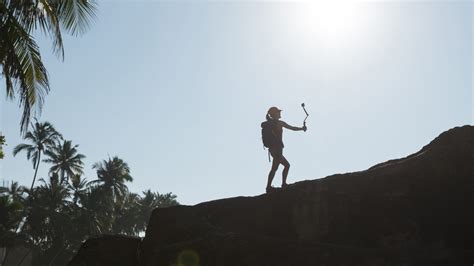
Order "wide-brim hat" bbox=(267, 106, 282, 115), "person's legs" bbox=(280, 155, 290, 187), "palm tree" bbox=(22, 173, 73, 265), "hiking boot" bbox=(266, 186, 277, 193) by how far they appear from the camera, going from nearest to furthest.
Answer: "hiking boot" bbox=(266, 186, 277, 193) → "person's legs" bbox=(280, 155, 290, 187) → "wide-brim hat" bbox=(267, 106, 282, 115) → "palm tree" bbox=(22, 173, 73, 265)

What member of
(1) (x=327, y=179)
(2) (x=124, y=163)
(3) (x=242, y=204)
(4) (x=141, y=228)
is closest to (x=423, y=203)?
(1) (x=327, y=179)

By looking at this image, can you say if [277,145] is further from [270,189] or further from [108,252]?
[108,252]

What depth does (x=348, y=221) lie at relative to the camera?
25.7 feet

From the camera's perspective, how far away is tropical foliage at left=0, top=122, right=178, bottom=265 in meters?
33.9

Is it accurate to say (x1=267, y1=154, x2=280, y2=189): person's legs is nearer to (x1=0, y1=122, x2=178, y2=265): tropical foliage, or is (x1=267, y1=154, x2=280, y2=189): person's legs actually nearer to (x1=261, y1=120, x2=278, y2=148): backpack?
(x1=261, y1=120, x2=278, y2=148): backpack

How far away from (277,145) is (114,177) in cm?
3740

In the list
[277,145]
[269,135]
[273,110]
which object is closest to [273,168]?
[277,145]

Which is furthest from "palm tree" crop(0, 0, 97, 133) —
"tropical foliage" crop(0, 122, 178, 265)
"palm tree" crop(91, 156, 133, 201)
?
"palm tree" crop(91, 156, 133, 201)

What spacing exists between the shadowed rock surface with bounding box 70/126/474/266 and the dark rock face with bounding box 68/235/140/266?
45cm

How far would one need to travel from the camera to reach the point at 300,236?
26.7 ft

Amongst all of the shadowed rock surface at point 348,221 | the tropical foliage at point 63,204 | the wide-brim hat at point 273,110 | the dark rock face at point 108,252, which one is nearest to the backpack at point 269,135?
the wide-brim hat at point 273,110

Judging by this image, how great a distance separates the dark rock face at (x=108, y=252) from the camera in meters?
8.60

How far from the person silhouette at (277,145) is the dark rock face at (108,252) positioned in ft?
9.39

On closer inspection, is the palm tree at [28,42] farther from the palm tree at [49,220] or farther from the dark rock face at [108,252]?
the palm tree at [49,220]
